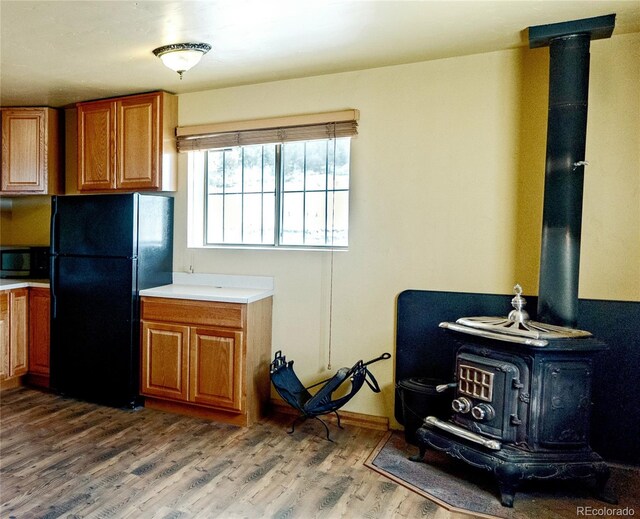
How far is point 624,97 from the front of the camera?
2.56 metres

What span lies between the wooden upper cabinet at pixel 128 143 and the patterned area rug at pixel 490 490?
255cm

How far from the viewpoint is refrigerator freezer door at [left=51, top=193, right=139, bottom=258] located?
3.34 metres

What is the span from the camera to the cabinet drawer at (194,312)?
307cm

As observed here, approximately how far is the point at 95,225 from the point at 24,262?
43.4 inches

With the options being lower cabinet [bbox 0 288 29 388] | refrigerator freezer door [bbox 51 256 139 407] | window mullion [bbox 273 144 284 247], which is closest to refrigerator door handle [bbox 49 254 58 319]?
refrigerator freezer door [bbox 51 256 139 407]

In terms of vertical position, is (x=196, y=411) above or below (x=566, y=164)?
below

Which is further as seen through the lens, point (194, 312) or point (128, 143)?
point (128, 143)

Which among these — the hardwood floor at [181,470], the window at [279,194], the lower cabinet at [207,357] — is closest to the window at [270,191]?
the window at [279,194]

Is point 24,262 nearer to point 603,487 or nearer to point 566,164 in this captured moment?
point 566,164

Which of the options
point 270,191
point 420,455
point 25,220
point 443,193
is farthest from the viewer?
point 25,220

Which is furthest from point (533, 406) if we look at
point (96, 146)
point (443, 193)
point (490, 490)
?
point (96, 146)

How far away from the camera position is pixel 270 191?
352 centimetres

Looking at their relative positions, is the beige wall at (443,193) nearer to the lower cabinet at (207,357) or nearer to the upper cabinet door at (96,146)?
the lower cabinet at (207,357)

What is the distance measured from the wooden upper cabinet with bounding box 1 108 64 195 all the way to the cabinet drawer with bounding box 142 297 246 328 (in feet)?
5.38
